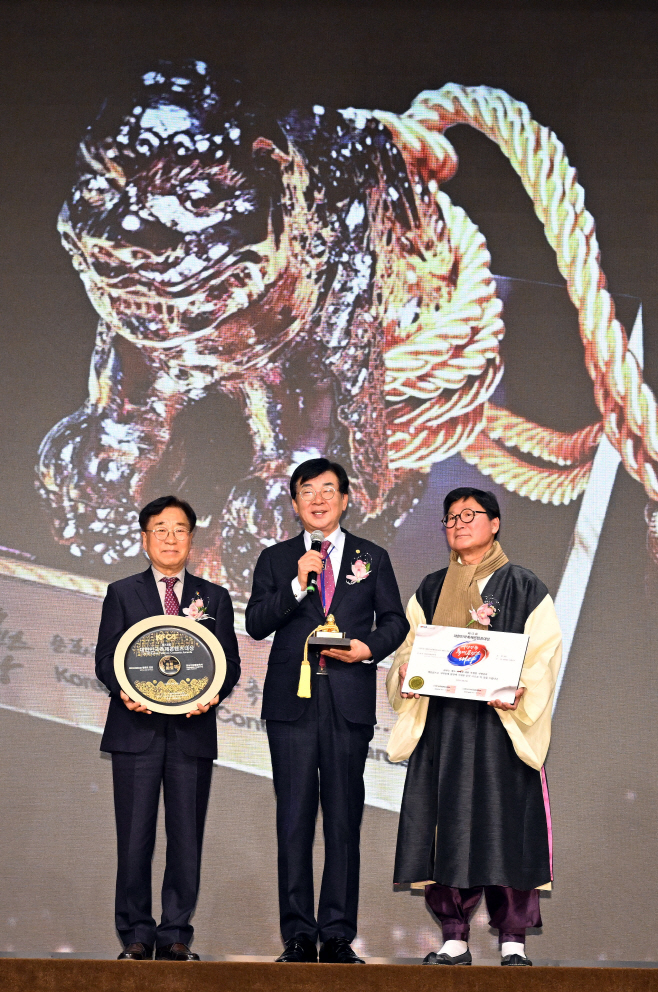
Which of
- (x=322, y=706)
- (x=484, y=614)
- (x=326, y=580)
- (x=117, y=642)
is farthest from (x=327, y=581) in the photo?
(x=117, y=642)

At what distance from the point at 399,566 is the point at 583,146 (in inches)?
64.8

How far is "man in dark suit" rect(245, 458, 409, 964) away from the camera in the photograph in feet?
10.5

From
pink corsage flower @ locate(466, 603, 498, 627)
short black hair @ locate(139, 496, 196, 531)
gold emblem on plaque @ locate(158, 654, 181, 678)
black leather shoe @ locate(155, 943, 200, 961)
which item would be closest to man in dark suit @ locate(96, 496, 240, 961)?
black leather shoe @ locate(155, 943, 200, 961)

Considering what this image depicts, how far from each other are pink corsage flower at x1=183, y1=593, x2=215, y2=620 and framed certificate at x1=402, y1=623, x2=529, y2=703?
615 millimetres

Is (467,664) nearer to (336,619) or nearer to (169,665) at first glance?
(336,619)

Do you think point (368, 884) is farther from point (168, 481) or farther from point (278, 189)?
point (278, 189)

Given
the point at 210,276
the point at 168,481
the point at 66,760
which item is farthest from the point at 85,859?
the point at 210,276

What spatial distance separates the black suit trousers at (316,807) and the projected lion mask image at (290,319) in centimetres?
83

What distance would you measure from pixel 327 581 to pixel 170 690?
55cm

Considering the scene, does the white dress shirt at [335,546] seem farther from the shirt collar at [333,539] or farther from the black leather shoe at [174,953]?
the black leather shoe at [174,953]

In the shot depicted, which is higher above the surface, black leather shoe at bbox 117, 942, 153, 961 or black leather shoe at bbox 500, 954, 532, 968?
black leather shoe at bbox 500, 954, 532, 968

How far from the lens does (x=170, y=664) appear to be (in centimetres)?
326

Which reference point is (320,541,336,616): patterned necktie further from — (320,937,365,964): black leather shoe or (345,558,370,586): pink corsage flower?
(320,937,365,964): black leather shoe

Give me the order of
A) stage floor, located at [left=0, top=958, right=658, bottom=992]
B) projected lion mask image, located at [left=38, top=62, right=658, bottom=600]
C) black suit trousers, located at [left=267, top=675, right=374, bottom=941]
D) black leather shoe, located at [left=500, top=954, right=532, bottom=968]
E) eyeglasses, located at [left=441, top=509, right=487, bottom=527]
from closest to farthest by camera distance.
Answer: stage floor, located at [left=0, top=958, right=658, bottom=992] → black leather shoe, located at [left=500, top=954, right=532, bottom=968] → black suit trousers, located at [left=267, top=675, right=374, bottom=941] → eyeglasses, located at [left=441, top=509, right=487, bottom=527] → projected lion mask image, located at [left=38, top=62, right=658, bottom=600]
